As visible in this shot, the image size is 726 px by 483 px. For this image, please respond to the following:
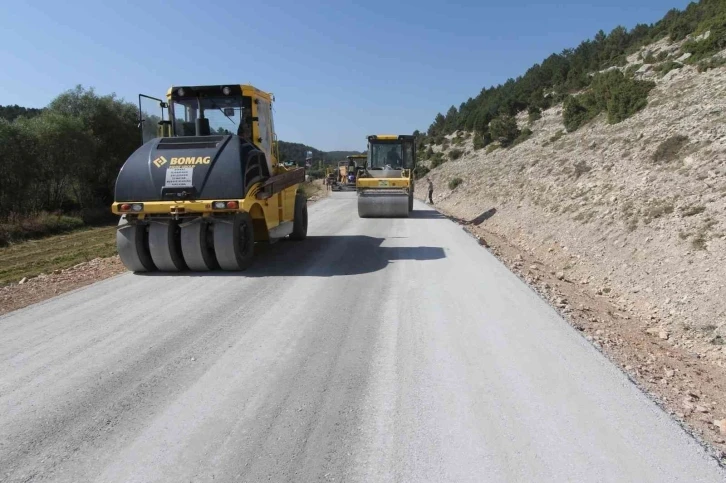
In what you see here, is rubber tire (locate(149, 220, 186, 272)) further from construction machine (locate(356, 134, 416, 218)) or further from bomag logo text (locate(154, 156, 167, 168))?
construction machine (locate(356, 134, 416, 218))

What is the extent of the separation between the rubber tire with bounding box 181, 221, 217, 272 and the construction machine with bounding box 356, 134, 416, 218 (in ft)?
36.0

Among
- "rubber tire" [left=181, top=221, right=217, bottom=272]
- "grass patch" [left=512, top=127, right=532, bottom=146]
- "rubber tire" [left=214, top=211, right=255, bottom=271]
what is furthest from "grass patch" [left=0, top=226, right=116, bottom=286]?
"grass patch" [left=512, top=127, right=532, bottom=146]

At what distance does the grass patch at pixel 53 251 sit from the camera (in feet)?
48.1

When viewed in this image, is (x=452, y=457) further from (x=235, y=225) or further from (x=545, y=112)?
(x=545, y=112)

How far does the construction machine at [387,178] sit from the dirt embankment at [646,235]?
10.0 feet

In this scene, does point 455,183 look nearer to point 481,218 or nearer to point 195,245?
point 481,218

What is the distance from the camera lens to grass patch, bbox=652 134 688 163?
12883 mm

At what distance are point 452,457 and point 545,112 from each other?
36.8 meters

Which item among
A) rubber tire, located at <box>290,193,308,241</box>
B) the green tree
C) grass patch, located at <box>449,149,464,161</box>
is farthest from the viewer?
grass patch, located at <box>449,149,464,161</box>

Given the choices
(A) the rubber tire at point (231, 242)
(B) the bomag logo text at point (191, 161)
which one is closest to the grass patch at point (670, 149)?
A: (A) the rubber tire at point (231, 242)

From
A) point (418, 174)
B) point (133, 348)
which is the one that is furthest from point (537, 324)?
point (418, 174)

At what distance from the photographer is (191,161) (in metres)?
8.41

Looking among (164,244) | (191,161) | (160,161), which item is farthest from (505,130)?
(164,244)

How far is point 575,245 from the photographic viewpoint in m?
12.0
